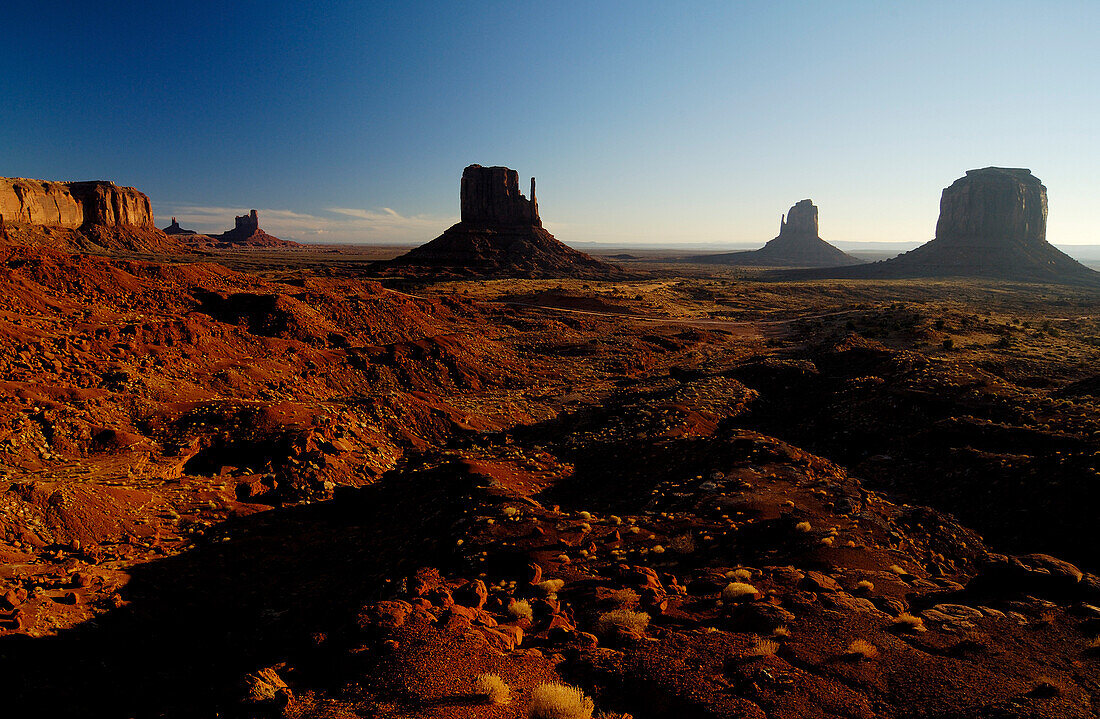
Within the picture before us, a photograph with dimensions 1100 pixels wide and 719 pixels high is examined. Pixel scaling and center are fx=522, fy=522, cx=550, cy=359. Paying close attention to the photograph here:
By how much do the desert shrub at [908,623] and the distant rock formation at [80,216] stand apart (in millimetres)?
133704

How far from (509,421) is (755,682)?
49.7 feet

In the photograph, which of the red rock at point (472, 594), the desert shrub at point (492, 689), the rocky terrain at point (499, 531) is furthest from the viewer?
the red rock at point (472, 594)

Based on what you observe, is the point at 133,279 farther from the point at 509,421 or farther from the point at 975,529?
the point at 975,529

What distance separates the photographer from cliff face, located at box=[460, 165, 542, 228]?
367 ft

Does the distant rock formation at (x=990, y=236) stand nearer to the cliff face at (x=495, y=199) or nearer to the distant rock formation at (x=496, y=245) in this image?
the distant rock formation at (x=496, y=245)

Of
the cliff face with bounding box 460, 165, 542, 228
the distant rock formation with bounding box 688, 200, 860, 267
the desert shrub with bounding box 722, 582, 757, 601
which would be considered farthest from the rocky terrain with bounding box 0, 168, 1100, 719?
the distant rock formation with bounding box 688, 200, 860, 267

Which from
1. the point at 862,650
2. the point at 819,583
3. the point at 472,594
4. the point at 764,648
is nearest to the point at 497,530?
the point at 472,594

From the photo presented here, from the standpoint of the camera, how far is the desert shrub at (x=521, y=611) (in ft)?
23.4

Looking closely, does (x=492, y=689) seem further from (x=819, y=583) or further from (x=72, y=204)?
(x=72, y=204)

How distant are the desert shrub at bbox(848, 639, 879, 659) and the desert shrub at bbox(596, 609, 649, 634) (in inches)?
96.0

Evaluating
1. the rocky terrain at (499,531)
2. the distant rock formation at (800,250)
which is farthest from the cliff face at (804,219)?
the rocky terrain at (499,531)

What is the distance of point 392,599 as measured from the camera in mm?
7152

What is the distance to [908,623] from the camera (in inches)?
272

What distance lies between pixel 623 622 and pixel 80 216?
170m
